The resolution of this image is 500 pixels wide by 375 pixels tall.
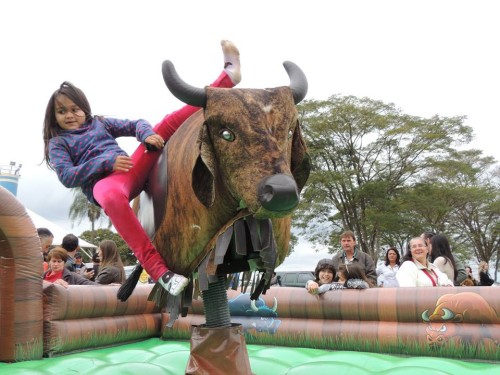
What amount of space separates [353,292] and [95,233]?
108 feet

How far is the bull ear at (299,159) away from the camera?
175 cm

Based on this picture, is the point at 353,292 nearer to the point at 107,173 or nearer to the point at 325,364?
the point at 325,364

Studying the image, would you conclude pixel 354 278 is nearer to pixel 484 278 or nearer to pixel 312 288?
pixel 312 288

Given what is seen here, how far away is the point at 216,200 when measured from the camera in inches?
70.9

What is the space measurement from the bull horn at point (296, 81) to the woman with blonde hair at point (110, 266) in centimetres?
316

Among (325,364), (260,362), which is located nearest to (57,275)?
(260,362)

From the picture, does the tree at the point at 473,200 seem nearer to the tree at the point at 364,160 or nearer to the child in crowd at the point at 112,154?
the tree at the point at 364,160

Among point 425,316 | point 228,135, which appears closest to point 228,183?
point 228,135

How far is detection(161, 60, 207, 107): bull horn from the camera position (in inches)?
66.8

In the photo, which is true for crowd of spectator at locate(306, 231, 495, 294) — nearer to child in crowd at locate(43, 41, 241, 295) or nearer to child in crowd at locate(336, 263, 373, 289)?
child in crowd at locate(336, 263, 373, 289)

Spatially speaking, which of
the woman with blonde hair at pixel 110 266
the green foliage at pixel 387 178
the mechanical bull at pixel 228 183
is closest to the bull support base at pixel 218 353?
the mechanical bull at pixel 228 183

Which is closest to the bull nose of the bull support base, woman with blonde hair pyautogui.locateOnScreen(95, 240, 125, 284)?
the bull support base

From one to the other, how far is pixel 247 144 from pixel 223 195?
264 millimetres

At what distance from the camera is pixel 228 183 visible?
1.68 m
